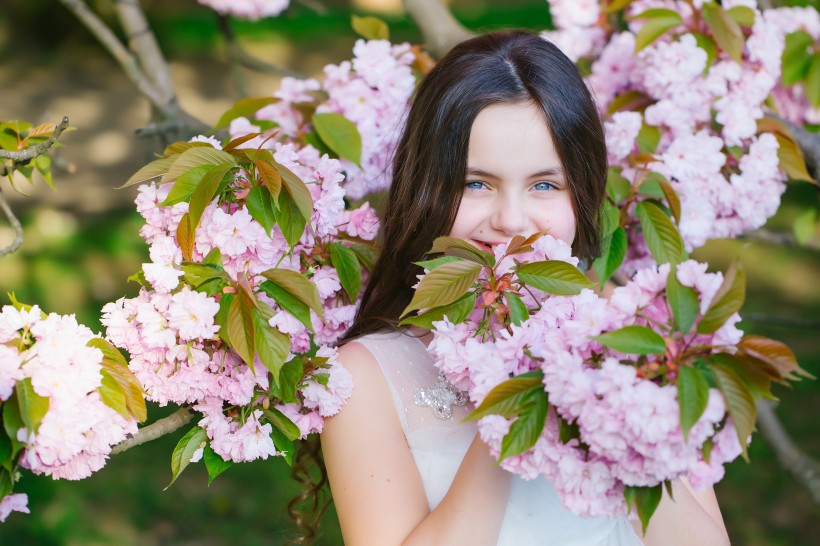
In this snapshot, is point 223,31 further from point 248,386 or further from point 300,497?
point 248,386

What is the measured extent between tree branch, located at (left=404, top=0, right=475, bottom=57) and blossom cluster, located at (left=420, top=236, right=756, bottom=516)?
152 cm

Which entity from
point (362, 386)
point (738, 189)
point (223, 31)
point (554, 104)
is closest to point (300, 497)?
point (362, 386)

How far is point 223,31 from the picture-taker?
2855 millimetres

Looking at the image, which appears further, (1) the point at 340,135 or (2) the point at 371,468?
(1) the point at 340,135

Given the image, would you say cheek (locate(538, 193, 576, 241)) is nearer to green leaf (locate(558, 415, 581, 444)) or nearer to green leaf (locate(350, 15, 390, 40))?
green leaf (locate(558, 415, 581, 444))

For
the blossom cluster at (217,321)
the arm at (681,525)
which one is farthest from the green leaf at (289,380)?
the arm at (681,525)

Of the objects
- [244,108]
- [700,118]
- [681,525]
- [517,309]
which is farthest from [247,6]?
[681,525]

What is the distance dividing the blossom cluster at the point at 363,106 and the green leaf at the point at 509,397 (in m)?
0.92

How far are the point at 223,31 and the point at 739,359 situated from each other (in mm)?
2115

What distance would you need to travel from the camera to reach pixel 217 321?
1.42m

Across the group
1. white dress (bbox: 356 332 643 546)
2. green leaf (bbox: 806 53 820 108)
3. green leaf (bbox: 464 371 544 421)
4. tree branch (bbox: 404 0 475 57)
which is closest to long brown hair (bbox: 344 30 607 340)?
white dress (bbox: 356 332 643 546)

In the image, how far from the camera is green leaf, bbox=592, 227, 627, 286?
1879 millimetres

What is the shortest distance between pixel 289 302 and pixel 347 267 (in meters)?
0.24

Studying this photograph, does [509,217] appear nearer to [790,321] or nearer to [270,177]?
[270,177]
